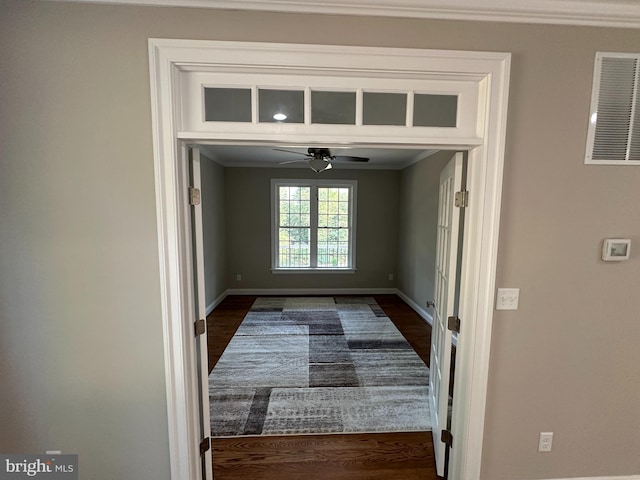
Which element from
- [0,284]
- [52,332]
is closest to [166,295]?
[52,332]

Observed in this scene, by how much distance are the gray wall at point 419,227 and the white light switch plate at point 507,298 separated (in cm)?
232

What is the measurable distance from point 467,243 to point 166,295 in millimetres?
1601

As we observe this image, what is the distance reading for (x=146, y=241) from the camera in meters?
1.39

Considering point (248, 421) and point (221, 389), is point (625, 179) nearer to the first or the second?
point (248, 421)

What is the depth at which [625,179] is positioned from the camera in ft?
4.79

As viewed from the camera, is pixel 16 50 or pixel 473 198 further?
pixel 473 198

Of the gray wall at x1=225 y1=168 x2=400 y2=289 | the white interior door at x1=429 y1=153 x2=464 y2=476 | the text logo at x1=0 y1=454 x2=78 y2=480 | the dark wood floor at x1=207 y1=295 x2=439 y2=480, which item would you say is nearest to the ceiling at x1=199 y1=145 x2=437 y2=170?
the gray wall at x1=225 y1=168 x2=400 y2=289

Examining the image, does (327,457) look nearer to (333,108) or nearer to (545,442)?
(545,442)

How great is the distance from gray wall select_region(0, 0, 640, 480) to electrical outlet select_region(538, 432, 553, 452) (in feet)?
0.14

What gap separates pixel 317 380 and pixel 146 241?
84.3 inches

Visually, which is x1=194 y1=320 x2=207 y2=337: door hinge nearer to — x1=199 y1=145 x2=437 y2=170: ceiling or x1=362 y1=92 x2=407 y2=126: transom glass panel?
x1=362 y1=92 x2=407 y2=126: transom glass panel

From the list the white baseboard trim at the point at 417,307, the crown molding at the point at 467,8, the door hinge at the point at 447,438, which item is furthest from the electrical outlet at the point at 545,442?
the white baseboard trim at the point at 417,307

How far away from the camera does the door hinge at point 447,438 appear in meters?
1.72

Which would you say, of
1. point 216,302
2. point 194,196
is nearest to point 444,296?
point 194,196
